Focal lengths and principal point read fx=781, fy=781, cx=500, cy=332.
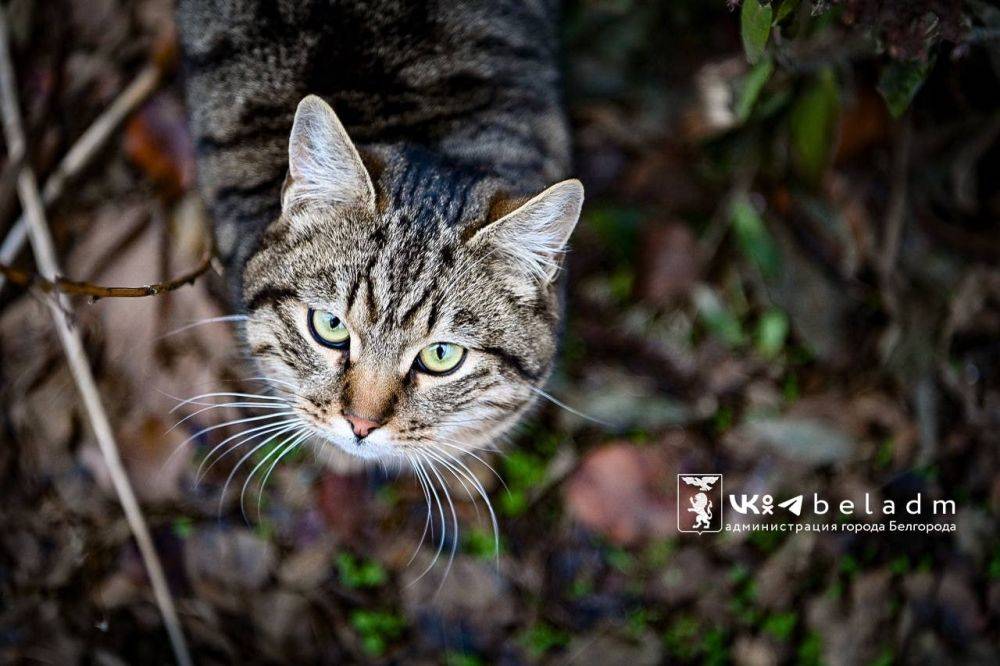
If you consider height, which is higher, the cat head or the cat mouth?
the cat head

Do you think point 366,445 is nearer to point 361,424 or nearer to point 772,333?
point 361,424

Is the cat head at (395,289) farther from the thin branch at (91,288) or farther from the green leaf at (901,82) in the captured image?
the green leaf at (901,82)

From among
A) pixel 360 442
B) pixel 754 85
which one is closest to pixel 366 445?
pixel 360 442

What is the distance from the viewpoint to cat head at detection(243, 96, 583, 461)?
158 cm

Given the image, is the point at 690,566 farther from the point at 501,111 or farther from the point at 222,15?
the point at 222,15

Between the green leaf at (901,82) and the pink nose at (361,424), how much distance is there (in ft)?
4.20

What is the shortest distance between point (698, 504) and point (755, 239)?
860 mm

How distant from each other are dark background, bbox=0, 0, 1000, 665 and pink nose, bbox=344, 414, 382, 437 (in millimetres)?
749

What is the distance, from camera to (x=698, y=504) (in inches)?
92.4

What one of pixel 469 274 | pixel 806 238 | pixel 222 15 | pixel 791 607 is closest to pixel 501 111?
pixel 469 274

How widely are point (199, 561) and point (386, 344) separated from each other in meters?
1.09

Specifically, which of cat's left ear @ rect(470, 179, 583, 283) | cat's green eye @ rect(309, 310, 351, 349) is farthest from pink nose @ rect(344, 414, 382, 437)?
cat's left ear @ rect(470, 179, 583, 283)

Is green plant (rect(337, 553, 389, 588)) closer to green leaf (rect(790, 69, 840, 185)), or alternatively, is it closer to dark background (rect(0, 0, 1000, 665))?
dark background (rect(0, 0, 1000, 665))

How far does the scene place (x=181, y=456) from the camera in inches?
89.3
